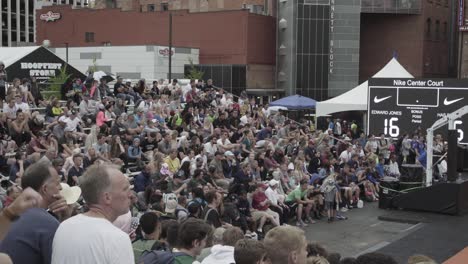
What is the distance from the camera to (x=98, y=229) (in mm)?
3053

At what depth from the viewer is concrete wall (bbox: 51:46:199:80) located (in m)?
44.3

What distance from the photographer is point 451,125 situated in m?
16.7

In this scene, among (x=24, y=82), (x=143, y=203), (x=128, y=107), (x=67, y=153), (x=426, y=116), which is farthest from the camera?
(x=426, y=116)

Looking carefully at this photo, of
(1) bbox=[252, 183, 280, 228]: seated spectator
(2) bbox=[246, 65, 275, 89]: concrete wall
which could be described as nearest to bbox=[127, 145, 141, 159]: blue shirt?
(1) bbox=[252, 183, 280, 228]: seated spectator

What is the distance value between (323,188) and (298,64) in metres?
31.4

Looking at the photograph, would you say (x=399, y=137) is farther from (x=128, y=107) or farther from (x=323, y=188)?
(x=128, y=107)

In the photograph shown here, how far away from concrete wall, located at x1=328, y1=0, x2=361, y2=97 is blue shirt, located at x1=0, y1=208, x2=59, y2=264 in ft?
148

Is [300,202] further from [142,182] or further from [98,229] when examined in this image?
[98,229]

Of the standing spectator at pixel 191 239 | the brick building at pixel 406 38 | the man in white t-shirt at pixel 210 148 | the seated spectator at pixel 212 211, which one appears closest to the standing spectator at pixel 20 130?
the man in white t-shirt at pixel 210 148

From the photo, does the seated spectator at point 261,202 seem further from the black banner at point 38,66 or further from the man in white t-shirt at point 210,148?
the black banner at point 38,66

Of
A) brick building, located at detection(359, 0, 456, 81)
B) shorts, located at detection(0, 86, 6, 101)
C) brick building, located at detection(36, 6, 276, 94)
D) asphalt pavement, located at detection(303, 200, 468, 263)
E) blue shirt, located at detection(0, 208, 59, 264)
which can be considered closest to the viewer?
blue shirt, located at detection(0, 208, 59, 264)

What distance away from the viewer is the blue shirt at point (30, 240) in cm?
334

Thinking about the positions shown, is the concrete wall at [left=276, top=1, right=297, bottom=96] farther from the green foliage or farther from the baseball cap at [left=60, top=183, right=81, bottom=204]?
the baseball cap at [left=60, top=183, right=81, bottom=204]

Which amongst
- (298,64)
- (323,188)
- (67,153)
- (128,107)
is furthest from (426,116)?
(298,64)
